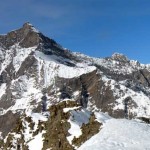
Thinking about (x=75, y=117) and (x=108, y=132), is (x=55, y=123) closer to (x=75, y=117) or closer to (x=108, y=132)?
(x=75, y=117)

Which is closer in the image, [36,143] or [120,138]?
[120,138]

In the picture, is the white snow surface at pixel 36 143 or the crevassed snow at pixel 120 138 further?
the white snow surface at pixel 36 143

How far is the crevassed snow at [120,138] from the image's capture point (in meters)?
26.7

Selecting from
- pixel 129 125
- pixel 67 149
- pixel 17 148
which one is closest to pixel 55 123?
pixel 67 149

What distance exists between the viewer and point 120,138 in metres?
29.1

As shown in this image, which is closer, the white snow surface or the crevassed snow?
the crevassed snow

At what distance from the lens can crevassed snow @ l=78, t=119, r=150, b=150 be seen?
87.6 feet

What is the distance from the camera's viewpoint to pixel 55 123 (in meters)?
71.5

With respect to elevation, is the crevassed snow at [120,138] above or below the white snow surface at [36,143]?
above

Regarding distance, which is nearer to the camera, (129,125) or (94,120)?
(129,125)

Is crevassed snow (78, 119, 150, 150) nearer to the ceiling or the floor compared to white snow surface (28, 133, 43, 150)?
nearer to the ceiling

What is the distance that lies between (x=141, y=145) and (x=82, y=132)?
32.0 metres

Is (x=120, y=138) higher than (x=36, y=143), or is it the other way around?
(x=120, y=138)

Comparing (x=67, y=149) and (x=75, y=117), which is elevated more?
(x=75, y=117)
